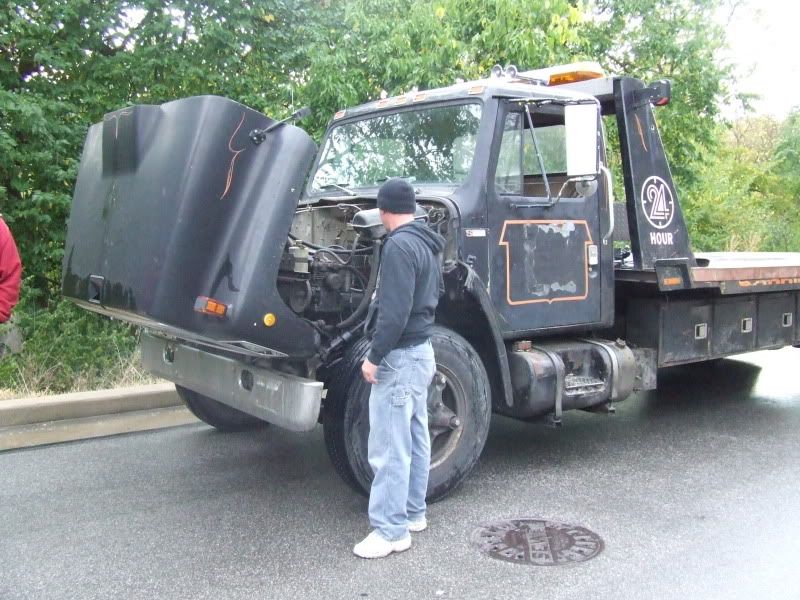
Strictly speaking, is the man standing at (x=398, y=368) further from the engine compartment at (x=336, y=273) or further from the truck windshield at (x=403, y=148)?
the truck windshield at (x=403, y=148)

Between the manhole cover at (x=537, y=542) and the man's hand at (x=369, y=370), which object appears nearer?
the man's hand at (x=369, y=370)

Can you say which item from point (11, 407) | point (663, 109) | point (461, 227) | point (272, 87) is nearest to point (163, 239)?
point (461, 227)

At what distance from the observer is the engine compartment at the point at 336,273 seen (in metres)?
4.44

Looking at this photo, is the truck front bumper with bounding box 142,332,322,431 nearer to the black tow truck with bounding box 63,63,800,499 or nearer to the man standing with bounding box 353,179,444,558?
the black tow truck with bounding box 63,63,800,499

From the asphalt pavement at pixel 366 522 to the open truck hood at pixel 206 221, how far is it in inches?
42.4

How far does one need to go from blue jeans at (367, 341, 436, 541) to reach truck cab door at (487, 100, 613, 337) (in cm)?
119

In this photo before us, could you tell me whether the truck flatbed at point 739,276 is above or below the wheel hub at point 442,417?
above

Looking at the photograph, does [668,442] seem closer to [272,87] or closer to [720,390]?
[720,390]

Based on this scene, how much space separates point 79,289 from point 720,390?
632 cm

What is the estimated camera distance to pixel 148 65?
351 inches

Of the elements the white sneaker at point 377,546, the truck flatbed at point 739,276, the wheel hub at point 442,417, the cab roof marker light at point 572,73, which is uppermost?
the cab roof marker light at point 572,73

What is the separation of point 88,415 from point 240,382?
2595mm

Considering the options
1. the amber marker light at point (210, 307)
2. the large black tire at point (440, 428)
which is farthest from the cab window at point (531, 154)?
the amber marker light at point (210, 307)

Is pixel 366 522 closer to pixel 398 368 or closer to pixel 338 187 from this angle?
pixel 398 368
